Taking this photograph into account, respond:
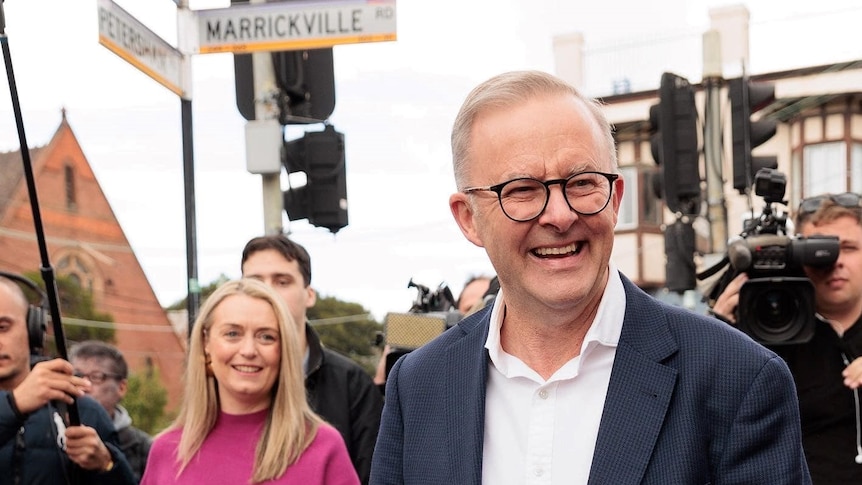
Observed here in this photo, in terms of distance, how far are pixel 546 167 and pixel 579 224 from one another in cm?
13

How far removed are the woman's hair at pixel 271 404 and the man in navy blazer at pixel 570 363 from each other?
178cm

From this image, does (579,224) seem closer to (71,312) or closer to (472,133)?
(472,133)

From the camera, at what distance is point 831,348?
4.68 m

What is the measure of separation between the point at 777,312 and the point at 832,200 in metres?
0.57

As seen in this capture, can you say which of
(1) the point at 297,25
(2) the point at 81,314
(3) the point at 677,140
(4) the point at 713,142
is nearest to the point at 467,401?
(1) the point at 297,25

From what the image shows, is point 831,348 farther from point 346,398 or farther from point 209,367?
point 209,367

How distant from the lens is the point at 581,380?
234 centimetres

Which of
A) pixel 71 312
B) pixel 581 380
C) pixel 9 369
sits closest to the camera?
pixel 581 380

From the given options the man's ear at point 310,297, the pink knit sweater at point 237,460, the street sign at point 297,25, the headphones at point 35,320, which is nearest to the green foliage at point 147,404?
the street sign at point 297,25

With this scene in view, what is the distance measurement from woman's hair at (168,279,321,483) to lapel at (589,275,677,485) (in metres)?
2.15

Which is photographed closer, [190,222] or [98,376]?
[190,222]

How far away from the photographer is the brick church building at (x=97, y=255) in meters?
57.8

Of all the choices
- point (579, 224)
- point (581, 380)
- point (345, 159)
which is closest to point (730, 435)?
point (581, 380)

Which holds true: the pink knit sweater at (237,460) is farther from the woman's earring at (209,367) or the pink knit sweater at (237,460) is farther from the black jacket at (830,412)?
the black jacket at (830,412)
